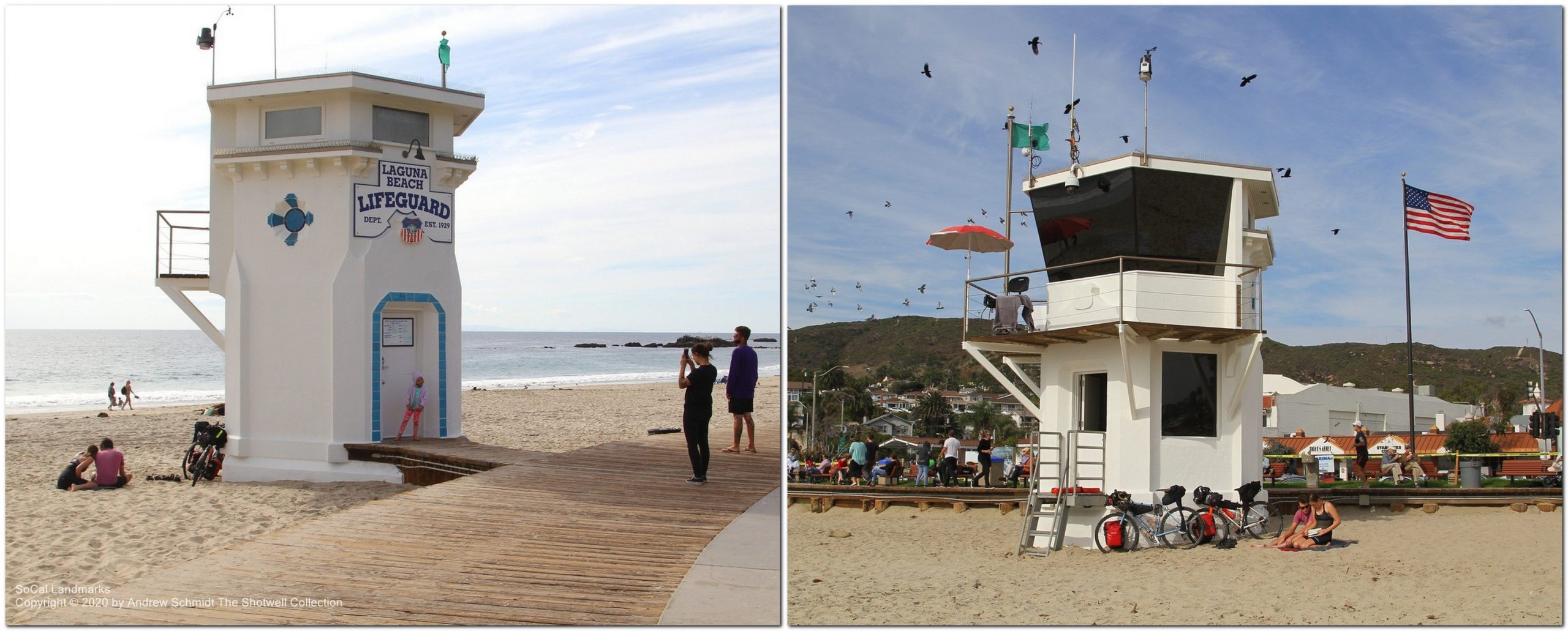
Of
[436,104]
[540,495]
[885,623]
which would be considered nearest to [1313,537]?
[885,623]

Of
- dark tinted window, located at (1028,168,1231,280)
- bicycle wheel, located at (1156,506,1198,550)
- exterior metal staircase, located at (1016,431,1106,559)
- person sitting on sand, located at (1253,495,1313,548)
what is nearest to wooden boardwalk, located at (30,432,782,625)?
exterior metal staircase, located at (1016,431,1106,559)

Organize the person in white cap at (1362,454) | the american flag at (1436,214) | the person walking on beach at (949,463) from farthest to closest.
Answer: the person in white cap at (1362,454) → the person walking on beach at (949,463) → the american flag at (1436,214)

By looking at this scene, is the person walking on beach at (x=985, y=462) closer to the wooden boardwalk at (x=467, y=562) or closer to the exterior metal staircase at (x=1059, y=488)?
the exterior metal staircase at (x=1059, y=488)

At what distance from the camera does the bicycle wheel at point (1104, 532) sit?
11.5 meters

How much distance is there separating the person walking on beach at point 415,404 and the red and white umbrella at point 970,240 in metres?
6.99

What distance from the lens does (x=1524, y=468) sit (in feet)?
56.9

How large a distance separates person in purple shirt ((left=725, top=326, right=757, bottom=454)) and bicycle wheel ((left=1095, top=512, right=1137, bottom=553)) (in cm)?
434

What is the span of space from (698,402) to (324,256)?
22.9ft

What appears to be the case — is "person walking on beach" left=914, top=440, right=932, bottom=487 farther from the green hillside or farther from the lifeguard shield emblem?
the lifeguard shield emblem

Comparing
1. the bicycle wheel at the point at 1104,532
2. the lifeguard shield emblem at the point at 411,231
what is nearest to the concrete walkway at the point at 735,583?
the bicycle wheel at the point at 1104,532

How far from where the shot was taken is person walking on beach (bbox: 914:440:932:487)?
58.0 feet

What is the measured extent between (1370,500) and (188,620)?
16288 millimetres

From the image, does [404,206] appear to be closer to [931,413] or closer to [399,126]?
[399,126]

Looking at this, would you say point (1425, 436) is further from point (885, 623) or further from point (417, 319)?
point (417, 319)
